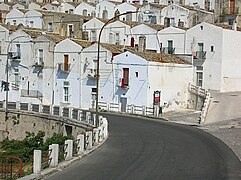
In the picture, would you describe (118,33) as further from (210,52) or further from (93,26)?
(210,52)

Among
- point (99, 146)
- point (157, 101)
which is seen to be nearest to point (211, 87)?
point (157, 101)

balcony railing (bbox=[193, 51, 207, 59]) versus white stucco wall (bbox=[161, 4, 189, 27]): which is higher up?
white stucco wall (bbox=[161, 4, 189, 27])

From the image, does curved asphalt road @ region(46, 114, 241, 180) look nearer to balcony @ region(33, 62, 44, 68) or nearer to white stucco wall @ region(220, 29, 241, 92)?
white stucco wall @ region(220, 29, 241, 92)

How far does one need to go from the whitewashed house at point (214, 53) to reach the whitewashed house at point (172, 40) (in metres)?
0.99

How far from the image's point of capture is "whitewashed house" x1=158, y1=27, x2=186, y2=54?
177ft

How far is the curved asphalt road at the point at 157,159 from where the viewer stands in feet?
59.9

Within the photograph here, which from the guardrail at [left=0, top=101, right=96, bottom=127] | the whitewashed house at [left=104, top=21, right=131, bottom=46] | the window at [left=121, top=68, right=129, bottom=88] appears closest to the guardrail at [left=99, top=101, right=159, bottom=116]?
the window at [left=121, top=68, right=129, bottom=88]

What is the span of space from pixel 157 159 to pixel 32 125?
22147mm

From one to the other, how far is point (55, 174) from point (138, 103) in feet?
92.7

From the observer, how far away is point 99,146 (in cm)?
2495

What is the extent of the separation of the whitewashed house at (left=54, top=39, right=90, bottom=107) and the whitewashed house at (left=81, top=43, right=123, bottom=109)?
64 cm

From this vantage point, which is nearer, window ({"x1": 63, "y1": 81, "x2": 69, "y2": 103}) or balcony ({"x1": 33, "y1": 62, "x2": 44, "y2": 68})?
window ({"x1": 63, "y1": 81, "x2": 69, "y2": 103})

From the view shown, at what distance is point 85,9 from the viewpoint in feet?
265

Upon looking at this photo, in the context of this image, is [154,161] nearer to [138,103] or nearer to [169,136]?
[169,136]
